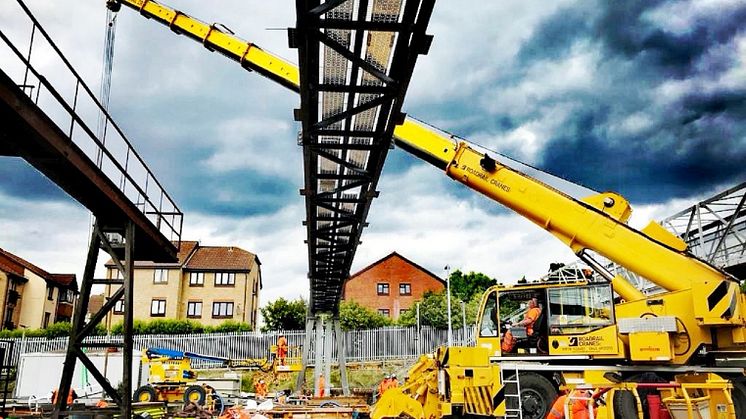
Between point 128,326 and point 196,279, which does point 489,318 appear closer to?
point 128,326

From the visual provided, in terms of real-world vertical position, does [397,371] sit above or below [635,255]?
below

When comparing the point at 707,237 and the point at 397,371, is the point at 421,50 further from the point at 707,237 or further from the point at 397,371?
the point at 397,371

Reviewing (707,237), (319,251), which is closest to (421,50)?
(319,251)

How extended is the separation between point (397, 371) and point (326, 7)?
2919cm

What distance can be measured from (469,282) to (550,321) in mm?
49710

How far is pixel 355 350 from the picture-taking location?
37.0m

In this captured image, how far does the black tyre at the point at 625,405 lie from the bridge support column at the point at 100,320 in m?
7.83

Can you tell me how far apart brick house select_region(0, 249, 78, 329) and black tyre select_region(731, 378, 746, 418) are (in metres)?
47.4

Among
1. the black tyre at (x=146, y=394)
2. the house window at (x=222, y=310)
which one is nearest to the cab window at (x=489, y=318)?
the black tyre at (x=146, y=394)

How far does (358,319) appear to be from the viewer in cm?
4094

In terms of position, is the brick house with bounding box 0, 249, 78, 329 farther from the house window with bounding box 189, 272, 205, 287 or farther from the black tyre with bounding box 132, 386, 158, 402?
the black tyre with bounding box 132, 386, 158, 402

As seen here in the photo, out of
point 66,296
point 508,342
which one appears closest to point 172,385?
point 508,342

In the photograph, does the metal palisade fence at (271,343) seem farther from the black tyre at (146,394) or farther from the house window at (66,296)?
the house window at (66,296)

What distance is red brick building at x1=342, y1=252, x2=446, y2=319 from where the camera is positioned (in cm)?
5506
